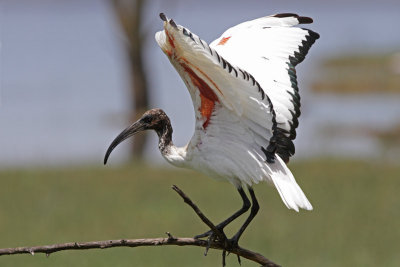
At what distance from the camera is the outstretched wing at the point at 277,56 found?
406 centimetres

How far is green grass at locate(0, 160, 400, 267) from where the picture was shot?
28.3 feet

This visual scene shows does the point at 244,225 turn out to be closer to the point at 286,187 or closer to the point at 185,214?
the point at 286,187

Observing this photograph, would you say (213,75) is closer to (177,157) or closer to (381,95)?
(177,157)

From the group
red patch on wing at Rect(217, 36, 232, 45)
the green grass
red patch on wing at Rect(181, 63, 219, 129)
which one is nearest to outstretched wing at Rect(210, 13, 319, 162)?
red patch on wing at Rect(217, 36, 232, 45)

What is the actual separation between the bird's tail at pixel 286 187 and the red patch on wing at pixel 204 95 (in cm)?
30

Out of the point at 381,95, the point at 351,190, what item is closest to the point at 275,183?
the point at 351,190

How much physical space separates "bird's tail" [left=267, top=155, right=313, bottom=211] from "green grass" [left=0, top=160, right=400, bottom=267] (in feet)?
14.6

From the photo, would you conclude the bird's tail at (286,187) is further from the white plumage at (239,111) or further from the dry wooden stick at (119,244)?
the dry wooden stick at (119,244)

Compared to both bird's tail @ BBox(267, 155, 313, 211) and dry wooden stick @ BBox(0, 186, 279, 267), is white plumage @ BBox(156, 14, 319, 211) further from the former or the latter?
dry wooden stick @ BBox(0, 186, 279, 267)

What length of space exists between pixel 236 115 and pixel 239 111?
3 cm

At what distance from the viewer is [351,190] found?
1090cm

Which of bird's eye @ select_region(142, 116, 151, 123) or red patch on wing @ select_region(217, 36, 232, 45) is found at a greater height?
red patch on wing @ select_region(217, 36, 232, 45)

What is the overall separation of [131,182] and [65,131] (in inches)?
158

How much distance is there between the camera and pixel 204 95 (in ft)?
12.4
